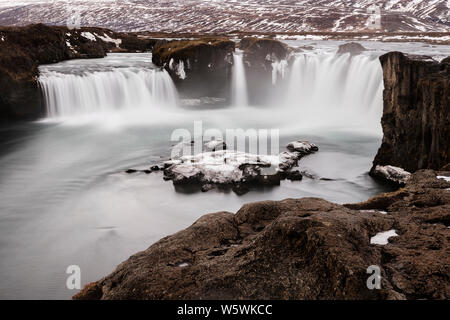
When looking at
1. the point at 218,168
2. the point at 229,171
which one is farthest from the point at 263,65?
the point at 229,171

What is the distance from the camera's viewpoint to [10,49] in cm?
2584

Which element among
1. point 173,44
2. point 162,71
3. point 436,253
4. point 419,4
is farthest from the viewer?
point 419,4

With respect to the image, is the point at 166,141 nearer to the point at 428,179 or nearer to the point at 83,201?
the point at 83,201

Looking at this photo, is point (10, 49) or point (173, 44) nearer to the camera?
point (10, 49)

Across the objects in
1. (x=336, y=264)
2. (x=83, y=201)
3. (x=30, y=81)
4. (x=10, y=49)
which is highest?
(x=10, y=49)

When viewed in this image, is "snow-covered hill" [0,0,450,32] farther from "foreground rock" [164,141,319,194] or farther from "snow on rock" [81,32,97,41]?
"foreground rock" [164,141,319,194]

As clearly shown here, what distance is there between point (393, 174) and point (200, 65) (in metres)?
20.4

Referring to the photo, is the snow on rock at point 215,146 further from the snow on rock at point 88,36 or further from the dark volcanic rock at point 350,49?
the snow on rock at point 88,36

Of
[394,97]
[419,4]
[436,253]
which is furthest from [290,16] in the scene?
[436,253]

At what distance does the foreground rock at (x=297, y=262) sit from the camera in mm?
3559

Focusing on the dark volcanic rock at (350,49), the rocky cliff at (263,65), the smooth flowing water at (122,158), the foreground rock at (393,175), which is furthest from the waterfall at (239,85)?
the foreground rock at (393,175)

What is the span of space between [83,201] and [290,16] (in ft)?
474

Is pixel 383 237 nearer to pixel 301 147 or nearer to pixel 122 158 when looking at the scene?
pixel 301 147

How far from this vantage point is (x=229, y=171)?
14.5 metres
